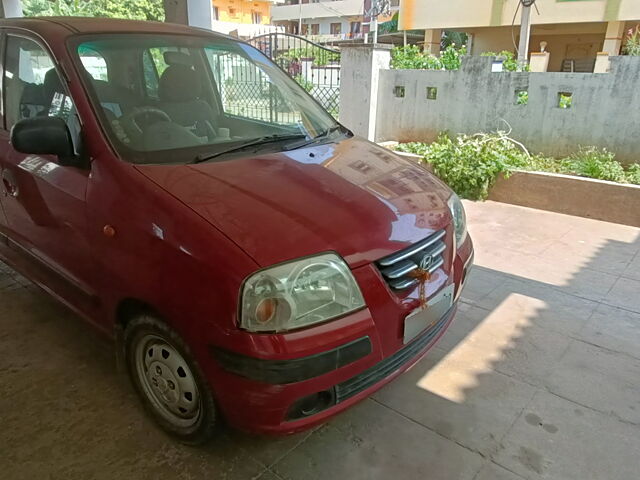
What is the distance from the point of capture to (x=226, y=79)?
3170 millimetres

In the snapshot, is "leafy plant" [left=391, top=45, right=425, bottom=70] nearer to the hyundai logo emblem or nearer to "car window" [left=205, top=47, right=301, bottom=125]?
"car window" [left=205, top=47, right=301, bottom=125]

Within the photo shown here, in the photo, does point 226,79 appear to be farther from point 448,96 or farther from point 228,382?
point 448,96

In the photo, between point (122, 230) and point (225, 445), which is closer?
point (122, 230)

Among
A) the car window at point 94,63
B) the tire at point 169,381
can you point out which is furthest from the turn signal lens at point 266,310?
the car window at point 94,63

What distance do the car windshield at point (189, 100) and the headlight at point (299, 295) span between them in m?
0.78

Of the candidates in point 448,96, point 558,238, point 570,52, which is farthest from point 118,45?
point 570,52

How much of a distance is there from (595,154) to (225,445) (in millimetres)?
5352

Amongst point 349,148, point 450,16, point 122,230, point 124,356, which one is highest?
point 450,16

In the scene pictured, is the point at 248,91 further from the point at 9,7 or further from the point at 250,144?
the point at 9,7

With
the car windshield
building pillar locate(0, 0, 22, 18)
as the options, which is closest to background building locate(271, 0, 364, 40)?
building pillar locate(0, 0, 22, 18)

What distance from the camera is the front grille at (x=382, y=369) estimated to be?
69.6 inches

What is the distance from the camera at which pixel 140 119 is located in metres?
2.21

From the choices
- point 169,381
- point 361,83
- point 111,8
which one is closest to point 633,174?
point 361,83

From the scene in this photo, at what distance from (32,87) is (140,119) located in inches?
34.0
